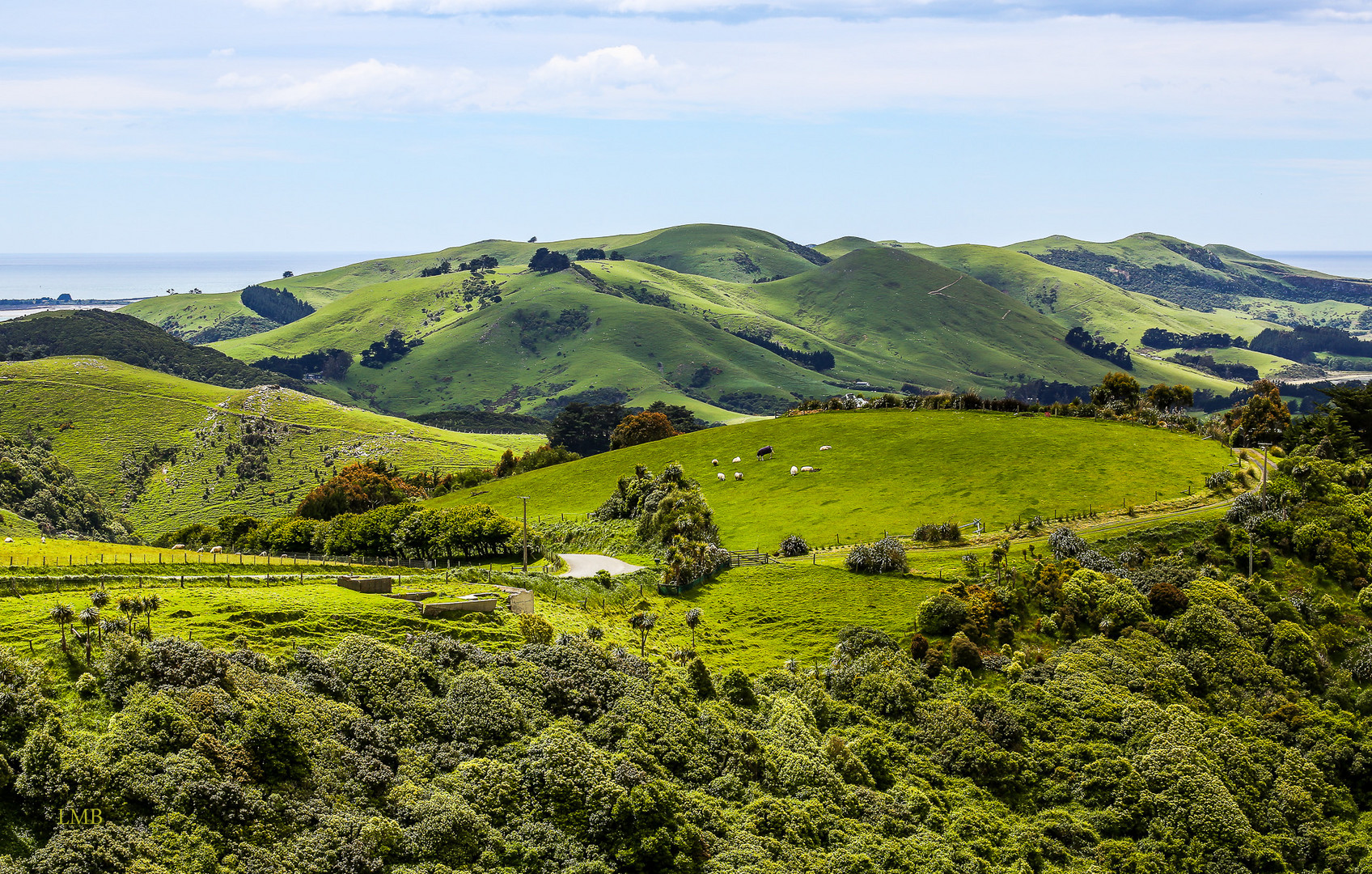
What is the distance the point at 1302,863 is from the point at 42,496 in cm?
14276

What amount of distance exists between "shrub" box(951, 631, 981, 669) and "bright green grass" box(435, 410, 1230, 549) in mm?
21696

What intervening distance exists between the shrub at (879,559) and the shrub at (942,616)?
887cm

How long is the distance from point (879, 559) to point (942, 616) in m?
10.2

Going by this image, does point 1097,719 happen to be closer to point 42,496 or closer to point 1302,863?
point 1302,863

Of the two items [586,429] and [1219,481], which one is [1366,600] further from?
[586,429]

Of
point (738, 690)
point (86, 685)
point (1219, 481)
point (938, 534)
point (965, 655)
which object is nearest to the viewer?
point (86, 685)

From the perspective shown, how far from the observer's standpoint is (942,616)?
62438mm

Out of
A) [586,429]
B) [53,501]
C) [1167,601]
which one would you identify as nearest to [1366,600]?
[1167,601]

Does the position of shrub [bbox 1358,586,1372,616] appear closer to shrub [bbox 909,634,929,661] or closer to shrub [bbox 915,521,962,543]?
shrub [bbox 915,521,962,543]

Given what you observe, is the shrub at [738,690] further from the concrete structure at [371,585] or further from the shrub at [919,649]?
the concrete structure at [371,585]

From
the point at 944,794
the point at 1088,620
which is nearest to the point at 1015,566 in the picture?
the point at 1088,620

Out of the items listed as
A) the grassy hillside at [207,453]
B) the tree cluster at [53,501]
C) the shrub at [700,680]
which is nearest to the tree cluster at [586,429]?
the grassy hillside at [207,453]

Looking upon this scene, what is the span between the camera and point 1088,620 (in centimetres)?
6331

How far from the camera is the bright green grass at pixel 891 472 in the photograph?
84750 mm
